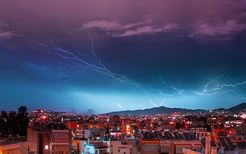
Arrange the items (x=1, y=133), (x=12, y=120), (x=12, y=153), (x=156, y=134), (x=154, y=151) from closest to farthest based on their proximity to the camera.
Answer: (x=12, y=153) < (x=154, y=151) < (x=156, y=134) < (x=1, y=133) < (x=12, y=120)

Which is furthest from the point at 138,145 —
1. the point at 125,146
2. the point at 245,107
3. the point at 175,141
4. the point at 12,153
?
the point at 245,107

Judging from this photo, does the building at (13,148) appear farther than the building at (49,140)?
No

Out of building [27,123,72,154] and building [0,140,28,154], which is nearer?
building [0,140,28,154]

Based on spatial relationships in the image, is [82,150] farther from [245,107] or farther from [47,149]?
[245,107]

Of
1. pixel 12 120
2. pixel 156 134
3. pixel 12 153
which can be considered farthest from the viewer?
pixel 12 120

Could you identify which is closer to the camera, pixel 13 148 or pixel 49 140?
pixel 13 148

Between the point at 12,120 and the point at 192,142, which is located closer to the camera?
the point at 192,142

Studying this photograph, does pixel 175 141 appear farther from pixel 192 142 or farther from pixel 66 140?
pixel 66 140

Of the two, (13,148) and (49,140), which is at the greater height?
(13,148)

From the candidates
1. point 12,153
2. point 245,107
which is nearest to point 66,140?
point 12,153
